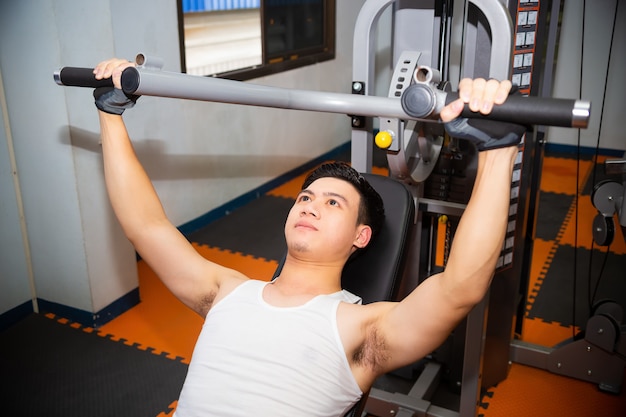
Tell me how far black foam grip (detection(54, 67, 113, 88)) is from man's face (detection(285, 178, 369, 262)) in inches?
24.1

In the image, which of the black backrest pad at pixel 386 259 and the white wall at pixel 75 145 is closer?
the black backrest pad at pixel 386 259

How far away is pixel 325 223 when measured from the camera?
1.65 m

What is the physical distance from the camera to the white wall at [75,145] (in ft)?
8.61

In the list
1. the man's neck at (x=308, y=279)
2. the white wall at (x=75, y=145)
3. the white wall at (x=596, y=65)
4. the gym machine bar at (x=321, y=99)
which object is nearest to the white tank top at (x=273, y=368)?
the man's neck at (x=308, y=279)

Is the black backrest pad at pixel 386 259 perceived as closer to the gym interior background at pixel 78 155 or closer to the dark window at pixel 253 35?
the gym interior background at pixel 78 155

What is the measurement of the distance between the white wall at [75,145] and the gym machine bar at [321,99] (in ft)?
3.45

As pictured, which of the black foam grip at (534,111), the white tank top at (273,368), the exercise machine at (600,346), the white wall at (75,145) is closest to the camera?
the black foam grip at (534,111)

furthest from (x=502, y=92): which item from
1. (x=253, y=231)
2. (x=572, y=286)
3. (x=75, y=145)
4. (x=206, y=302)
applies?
(x=253, y=231)

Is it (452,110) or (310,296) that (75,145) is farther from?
(452,110)

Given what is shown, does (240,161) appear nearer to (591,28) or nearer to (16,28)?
(16,28)

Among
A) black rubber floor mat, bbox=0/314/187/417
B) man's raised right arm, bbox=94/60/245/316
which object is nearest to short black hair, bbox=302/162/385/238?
man's raised right arm, bbox=94/60/245/316

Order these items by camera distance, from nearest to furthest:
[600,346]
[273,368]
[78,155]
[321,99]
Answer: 1. [273,368]
2. [321,99]
3. [600,346]
4. [78,155]

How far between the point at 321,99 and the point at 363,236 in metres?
0.43

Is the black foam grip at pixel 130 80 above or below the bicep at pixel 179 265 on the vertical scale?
above
